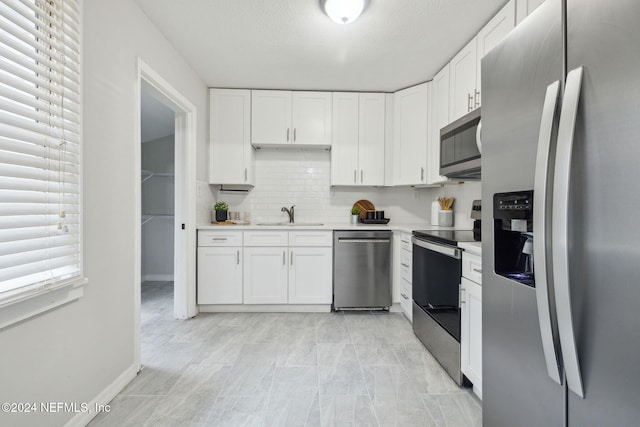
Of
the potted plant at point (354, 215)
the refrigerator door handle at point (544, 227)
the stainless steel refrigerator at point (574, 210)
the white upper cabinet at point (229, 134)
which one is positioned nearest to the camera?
the stainless steel refrigerator at point (574, 210)

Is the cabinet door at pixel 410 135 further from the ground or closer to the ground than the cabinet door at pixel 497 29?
closer to the ground

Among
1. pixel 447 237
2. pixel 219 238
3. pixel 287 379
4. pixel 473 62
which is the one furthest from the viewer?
pixel 219 238

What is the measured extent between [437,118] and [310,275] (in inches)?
80.9

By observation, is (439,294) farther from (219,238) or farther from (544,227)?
(219,238)

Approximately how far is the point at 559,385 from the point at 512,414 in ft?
0.91

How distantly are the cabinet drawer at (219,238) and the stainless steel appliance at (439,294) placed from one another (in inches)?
69.8

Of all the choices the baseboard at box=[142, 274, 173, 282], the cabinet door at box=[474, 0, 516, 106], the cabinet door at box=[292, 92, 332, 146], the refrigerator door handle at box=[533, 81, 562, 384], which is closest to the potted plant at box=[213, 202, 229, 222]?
the cabinet door at box=[292, 92, 332, 146]

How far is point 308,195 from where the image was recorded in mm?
3676

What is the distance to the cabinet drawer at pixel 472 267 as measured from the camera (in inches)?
63.1

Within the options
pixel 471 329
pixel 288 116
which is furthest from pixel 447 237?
pixel 288 116

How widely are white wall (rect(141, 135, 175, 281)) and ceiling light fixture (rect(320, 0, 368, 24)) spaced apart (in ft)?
11.2

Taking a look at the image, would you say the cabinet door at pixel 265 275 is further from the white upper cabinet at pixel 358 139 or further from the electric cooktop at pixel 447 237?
the electric cooktop at pixel 447 237

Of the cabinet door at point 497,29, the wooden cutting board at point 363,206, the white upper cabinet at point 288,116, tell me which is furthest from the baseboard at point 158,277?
the cabinet door at point 497,29

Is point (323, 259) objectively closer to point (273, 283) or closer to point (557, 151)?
point (273, 283)
